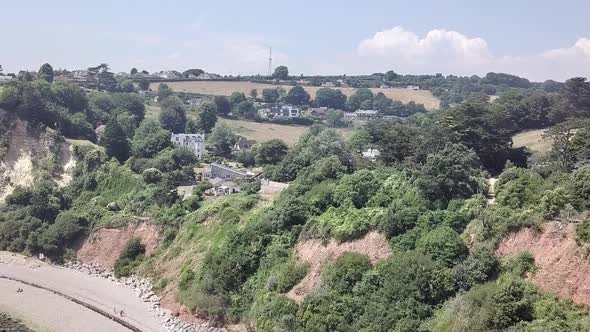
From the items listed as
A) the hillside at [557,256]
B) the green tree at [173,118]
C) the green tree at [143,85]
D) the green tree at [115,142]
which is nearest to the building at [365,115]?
the green tree at [173,118]

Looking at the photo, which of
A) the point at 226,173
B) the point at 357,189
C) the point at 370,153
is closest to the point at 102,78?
the point at 226,173

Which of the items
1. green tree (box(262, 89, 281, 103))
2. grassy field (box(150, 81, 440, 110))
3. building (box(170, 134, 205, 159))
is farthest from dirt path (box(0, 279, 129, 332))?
green tree (box(262, 89, 281, 103))

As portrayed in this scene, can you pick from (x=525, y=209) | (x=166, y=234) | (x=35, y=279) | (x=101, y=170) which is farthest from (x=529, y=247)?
(x=101, y=170)

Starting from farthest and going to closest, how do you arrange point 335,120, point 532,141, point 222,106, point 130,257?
point 222,106 → point 335,120 → point 532,141 → point 130,257

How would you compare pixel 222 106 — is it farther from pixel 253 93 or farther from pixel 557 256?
pixel 557 256

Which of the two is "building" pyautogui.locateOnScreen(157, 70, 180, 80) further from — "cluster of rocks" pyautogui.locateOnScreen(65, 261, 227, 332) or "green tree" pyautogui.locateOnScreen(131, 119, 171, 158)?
"cluster of rocks" pyautogui.locateOnScreen(65, 261, 227, 332)

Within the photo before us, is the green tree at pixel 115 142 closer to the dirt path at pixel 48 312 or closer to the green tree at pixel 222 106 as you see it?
the dirt path at pixel 48 312
